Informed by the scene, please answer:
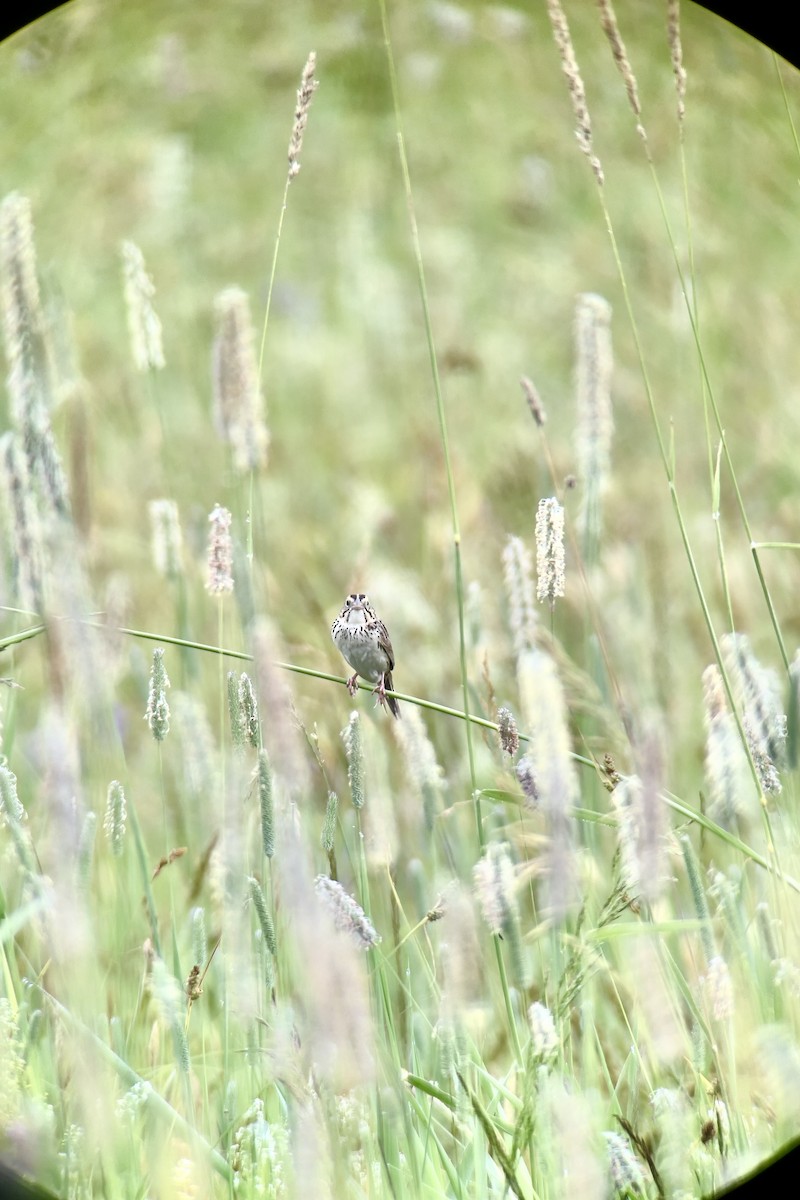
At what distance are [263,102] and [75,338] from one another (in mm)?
227

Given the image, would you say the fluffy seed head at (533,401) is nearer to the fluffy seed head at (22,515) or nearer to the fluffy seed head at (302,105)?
the fluffy seed head at (302,105)

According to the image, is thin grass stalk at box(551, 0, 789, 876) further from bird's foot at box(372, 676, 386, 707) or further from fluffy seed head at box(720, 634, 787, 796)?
bird's foot at box(372, 676, 386, 707)

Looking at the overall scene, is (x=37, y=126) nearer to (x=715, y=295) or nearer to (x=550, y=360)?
(x=550, y=360)

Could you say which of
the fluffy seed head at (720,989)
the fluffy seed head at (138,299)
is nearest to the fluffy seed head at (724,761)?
the fluffy seed head at (720,989)

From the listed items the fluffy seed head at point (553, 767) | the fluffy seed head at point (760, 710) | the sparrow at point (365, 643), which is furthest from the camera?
the sparrow at point (365, 643)

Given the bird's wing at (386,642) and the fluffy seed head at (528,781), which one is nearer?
the fluffy seed head at (528,781)

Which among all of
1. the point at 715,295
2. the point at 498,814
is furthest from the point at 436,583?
the point at 715,295

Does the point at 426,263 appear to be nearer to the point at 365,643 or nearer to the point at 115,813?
the point at 365,643

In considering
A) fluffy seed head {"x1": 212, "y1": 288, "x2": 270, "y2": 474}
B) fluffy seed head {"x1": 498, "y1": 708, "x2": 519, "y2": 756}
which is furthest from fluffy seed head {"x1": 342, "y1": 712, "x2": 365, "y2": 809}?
fluffy seed head {"x1": 212, "y1": 288, "x2": 270, "y2": 474}

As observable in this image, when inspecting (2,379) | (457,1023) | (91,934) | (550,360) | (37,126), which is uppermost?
(37,126)

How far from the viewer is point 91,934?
81cm

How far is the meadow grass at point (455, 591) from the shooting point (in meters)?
0.78

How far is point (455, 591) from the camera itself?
35.3 inches

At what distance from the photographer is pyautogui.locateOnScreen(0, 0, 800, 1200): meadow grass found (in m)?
0.78
